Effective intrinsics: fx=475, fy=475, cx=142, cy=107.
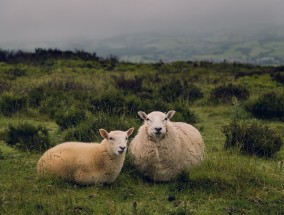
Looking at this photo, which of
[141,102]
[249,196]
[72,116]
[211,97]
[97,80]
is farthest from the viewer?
[97,80]

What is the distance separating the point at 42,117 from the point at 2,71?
36.3 feet

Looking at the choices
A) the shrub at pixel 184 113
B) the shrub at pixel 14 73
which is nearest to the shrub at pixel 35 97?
the shrub at pixel 184 113

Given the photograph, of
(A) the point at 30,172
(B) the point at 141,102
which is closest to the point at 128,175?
(A) the point at 30,172

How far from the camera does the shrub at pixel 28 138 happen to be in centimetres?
1034

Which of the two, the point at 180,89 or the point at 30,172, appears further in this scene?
the point at 180,89

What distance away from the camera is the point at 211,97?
2034cm

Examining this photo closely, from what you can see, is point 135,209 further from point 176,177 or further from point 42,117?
point 42,117

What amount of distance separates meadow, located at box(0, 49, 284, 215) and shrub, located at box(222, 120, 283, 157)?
2cm

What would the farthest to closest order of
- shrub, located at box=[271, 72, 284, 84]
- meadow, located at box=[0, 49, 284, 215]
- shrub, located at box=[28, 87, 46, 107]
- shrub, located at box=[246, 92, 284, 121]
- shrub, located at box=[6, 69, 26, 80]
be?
shrub, located at box=[271, 72, 284, 84]
shrub, located at box=[6, 69, 26, 80]
shrub, located at box=[28, 87, 46, 107]
shrub, located at box=[246, 92, 284, 121]
meadow, located at box=[0, 49, 284, 215]

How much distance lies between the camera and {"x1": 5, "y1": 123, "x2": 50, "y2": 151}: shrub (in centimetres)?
1034

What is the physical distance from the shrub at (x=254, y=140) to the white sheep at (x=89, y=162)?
3.40 meters

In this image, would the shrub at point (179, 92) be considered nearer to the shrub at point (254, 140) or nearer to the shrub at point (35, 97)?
the shrub at point (35, 97)

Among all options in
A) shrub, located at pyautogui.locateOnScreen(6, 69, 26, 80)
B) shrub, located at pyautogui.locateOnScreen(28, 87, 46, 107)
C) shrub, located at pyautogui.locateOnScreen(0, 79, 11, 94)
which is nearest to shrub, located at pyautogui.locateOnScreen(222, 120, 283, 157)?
shrub, located at pyautogui.locateOnScreen(28, 87, 46, 107)

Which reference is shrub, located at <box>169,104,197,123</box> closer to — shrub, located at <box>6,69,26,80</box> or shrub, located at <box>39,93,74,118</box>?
shrub, located at <box>39,93,74,118</box>
